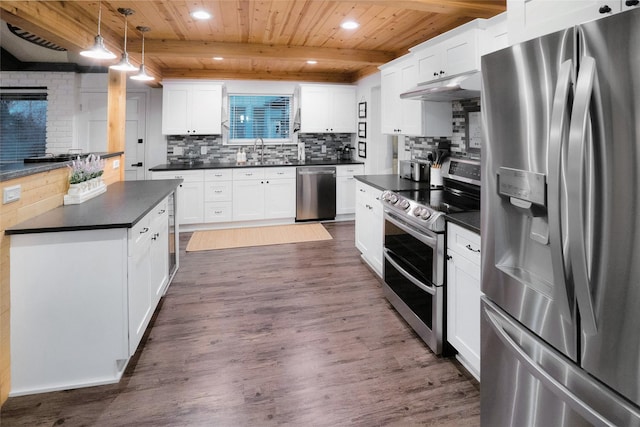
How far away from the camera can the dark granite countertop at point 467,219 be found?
196cm

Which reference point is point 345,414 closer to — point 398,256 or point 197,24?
point 398,256

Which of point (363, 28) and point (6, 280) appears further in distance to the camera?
point (363, 28)

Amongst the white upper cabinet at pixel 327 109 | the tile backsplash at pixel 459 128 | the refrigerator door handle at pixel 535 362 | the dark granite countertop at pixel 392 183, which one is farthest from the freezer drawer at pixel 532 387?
the white upper cabinet at pixel 327 109

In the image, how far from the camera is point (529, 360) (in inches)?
48.9

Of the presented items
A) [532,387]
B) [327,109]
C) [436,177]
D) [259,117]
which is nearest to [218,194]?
[259,117]

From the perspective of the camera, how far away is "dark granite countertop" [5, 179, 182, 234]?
78.1 inches

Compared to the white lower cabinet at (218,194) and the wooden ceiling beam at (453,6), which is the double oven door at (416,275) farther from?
the white lower cabinet at (218,194)

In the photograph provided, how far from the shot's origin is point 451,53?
294cm

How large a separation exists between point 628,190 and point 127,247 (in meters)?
2.21

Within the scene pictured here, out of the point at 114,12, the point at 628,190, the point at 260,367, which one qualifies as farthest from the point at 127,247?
the point at 114,12

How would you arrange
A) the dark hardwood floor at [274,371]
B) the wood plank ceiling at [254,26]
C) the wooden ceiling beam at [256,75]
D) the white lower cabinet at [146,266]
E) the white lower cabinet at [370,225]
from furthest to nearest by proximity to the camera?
the wooden ceiling beam at [256,75] < the white lower cabinet at [370,225] < the wood plank ceiling at [254,26] < the white lower cabinet at [146,266] < the dark hardwood floor at [274,371]

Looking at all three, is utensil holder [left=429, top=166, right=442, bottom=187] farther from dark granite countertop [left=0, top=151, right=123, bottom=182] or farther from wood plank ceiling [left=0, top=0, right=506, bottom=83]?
dark granite countertop [left=0, top=151, right=123, bottom=182]

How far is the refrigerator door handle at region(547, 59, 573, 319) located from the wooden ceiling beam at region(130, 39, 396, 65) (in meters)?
4.10

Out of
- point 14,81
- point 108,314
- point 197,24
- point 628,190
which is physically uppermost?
point 197,24
